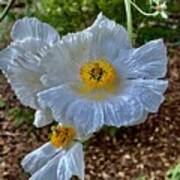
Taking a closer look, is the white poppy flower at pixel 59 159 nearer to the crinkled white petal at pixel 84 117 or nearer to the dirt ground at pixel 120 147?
the crinkled white petal at pixel 84 117

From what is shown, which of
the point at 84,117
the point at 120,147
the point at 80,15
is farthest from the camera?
the point at 80,15

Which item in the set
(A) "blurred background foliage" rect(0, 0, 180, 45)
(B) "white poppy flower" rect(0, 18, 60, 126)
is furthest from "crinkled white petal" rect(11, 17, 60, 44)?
(A) "blurred background foliage" rect(0, 0, 180, 45)

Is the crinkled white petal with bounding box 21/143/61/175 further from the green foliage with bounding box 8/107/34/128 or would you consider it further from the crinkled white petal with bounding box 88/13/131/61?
the green foliage with bounding box 8/107/34/128

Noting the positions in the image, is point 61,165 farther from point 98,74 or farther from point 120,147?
point 120,147

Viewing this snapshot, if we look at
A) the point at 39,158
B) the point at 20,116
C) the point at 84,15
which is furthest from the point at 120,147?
the point at 39,158

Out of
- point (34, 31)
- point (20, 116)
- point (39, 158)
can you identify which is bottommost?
point (20, 116)

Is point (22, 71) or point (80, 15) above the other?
point (22, 71)

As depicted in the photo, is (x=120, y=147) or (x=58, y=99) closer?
(x=58, y=99)
